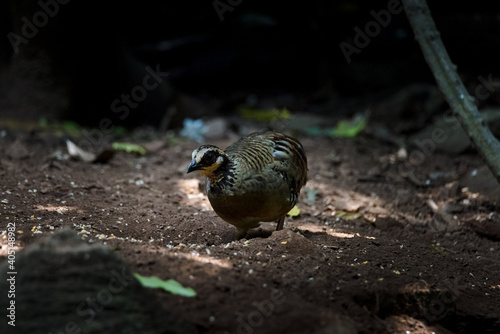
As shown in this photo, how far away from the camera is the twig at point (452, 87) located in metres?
5.01

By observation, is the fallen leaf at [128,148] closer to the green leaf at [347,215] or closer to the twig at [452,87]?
the green leaf at [347,215]

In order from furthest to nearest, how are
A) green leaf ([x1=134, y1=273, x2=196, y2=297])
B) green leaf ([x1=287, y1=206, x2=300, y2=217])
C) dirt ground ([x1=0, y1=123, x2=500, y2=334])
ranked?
green leaf ([x1=287, y1=206, x2=300, y2=217]) < dirt ground ([x1=0, y1=123, x2=500, y2=334]) < green leaf ([x1=134, y1=273, x2=196, y2=297])

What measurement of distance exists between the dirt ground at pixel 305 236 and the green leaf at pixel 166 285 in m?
0.05

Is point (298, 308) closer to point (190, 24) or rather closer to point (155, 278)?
point (155, 278)

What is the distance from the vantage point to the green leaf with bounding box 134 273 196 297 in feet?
9.80

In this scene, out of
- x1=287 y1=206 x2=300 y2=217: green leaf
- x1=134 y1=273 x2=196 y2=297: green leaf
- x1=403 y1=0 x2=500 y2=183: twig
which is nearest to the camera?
x1=134 y1=273 x2=196 y2=297: green leaf

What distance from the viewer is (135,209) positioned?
208 inches

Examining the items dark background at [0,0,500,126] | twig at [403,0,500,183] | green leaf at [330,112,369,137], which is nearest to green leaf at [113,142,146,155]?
dark background at [0,0,500,126]

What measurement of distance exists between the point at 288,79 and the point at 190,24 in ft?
10.1

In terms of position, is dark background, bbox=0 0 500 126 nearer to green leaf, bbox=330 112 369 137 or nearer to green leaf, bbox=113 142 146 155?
green leaf, bbox=113 142 146 155

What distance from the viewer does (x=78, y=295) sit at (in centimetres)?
274

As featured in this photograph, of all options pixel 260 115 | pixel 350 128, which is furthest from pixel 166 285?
pixel 260 115

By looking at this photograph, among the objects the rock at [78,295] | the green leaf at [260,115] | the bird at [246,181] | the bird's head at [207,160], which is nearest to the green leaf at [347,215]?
the bird at [246,181]

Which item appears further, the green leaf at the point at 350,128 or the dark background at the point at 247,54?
the dark background at the point at 247,54
